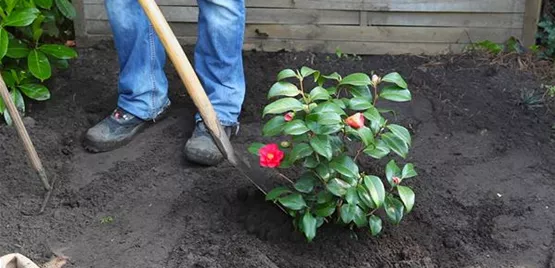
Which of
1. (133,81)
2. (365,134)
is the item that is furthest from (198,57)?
(365,134)

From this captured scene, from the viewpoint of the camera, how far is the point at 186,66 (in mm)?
3170

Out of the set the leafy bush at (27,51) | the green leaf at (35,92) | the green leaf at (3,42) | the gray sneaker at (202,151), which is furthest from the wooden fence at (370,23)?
the gray sneaker at (202,151)

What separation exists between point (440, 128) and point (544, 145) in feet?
1.49

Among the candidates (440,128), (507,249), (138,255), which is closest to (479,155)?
(440,128)

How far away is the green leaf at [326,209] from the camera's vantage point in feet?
10.2

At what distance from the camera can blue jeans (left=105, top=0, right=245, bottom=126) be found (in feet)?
12.2

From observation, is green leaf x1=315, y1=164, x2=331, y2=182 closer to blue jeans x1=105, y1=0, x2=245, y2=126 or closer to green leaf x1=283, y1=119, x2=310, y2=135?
green leaf x1=283, y1=119, x2=310, y2=135

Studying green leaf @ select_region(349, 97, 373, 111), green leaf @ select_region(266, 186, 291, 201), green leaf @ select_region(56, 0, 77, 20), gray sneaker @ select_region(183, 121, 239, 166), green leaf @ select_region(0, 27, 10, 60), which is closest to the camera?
green leaf @ select_region(349, 97, 373, 111)

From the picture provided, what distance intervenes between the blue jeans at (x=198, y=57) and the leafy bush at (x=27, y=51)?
0.40m

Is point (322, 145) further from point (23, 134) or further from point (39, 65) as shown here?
point (39, 65)

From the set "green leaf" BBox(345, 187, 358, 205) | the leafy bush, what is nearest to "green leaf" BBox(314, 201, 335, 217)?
"green leaf" BBox(345, 187, 358, 205)

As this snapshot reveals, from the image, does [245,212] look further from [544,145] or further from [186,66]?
[544,145]

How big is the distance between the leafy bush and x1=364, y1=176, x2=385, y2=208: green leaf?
172 cm

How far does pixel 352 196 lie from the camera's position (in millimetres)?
3020
